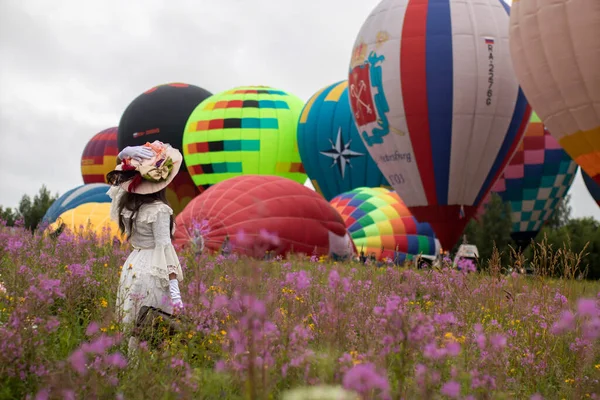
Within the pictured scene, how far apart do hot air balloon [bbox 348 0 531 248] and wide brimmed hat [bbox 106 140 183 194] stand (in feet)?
55.2

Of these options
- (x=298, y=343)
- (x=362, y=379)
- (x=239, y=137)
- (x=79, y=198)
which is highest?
(x=239, y=137)

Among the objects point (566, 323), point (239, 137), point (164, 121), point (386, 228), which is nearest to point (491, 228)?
point (386, 228)

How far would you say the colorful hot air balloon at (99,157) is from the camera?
145ft

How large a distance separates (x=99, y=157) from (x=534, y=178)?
27.2 m

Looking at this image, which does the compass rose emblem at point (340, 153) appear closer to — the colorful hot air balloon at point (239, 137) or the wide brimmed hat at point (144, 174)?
the colorful hot air balloon at point (239, 137)

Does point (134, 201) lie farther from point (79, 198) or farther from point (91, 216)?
point (79, 198)

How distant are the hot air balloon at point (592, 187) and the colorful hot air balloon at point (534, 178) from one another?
583mm

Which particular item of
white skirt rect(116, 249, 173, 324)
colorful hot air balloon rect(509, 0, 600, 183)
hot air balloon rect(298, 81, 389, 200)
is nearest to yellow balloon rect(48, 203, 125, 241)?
colorful hot air balloon rect(509, 0, 600, 183)

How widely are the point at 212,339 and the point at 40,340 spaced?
111cm

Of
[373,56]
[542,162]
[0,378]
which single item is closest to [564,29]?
[373,56]

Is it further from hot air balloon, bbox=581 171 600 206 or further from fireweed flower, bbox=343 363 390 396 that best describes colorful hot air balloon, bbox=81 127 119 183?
fireweed flower, bbox=343 363 390 396

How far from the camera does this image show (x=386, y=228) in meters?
24.0

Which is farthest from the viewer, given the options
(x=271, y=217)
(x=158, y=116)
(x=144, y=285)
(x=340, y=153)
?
(x=158, y=116)

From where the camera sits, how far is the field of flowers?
2559 millimetres
